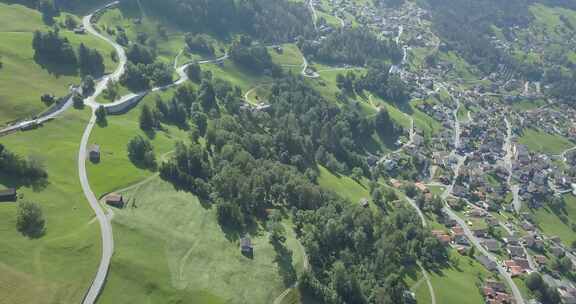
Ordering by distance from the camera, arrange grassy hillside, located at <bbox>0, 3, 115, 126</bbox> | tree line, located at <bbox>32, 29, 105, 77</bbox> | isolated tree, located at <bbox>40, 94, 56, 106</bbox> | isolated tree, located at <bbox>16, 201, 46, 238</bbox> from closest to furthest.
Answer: isolated tree, located at <bbox>16, 201, 46, 238</bbox> < grassy hillside, located at <bbox>0, 3, 115, 126</bbox> < isolated tree, located at <bbox>40, 94, 56, 106</bbox> < tree line, located at <bbox>32, 29, 105, 77</bbox>

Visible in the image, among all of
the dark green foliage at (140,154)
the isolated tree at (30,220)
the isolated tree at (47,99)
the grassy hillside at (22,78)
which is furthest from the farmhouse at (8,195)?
the isolated tree at (47,99)

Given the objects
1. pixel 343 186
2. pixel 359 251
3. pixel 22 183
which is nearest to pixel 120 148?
pixel 22 183

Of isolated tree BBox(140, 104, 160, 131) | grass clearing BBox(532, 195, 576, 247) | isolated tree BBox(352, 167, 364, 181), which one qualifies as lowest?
grass clearing BBox(532, 195, 576, 247)

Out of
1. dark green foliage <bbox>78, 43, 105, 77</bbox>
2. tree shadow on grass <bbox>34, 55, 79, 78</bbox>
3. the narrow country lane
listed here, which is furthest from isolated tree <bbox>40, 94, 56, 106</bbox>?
dark green foliage <bbox>78, 43, 105, 77</bbox>

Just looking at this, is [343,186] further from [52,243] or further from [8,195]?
[8,195]

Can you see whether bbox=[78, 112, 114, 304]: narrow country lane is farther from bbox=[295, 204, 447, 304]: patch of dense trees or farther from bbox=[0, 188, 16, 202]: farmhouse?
bbox=[295, 204, 447, 304]: patch of dense trees

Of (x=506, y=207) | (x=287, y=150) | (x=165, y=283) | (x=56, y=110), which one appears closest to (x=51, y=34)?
(x=56, y=110)

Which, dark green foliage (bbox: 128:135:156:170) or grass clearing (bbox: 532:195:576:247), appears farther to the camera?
grass clearing (bbox: 532:195:576:247)

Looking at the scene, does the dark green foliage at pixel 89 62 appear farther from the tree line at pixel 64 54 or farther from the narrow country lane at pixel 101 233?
the narrow country lane at pixel 101 233
